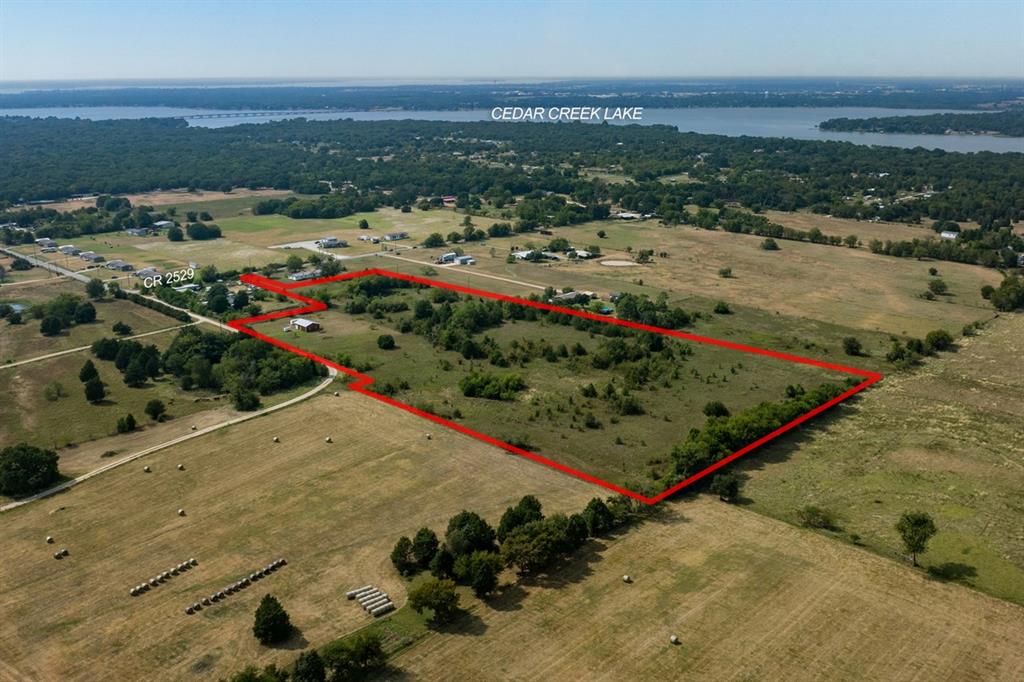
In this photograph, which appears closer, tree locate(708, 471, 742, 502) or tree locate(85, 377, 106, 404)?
tree locate(708, 471, 742, 502)

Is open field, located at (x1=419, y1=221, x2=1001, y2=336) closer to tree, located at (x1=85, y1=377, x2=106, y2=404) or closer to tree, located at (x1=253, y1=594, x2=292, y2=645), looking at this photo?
tree, located at (x1=85, y1=377, x2=106, y2=404)

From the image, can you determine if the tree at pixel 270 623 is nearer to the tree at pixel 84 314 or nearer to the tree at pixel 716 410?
the tree at pixel 716 410

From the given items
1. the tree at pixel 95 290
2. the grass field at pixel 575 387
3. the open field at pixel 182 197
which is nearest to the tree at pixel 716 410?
the grass field at pixel 575 387

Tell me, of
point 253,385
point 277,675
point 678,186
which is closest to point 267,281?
point 253,385

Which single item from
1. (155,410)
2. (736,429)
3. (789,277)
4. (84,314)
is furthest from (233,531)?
(789,277)

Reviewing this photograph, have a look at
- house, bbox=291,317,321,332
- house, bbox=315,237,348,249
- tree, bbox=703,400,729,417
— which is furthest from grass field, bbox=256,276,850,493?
house, bbox=315,237,348,249
